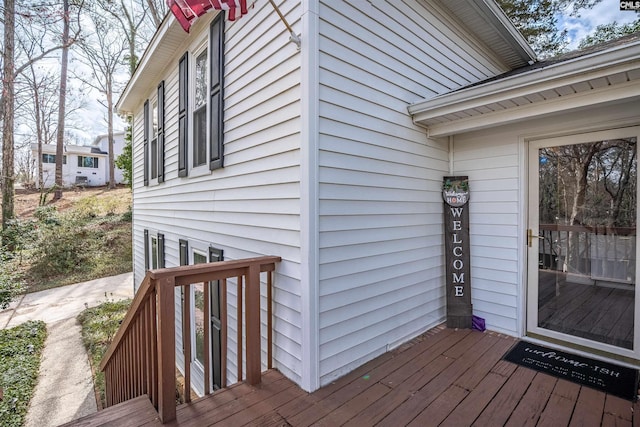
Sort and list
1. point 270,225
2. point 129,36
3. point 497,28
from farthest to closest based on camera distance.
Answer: point 129,36, point 497,28, point 270,225

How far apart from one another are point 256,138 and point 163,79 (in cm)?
407

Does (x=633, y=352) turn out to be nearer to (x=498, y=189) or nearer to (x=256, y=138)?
(x=498, y=189)

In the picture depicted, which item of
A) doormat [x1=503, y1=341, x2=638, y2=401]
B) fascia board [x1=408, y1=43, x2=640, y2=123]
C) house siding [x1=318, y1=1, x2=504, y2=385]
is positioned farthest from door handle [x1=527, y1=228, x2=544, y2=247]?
fascia board [x1=408, y1=43, x2=640, y2=123]

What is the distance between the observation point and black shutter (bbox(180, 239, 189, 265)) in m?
4.67

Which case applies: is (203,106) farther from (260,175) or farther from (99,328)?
(99,328)

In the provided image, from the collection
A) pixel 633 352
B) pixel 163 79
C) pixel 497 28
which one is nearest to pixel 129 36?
pixel 163 79

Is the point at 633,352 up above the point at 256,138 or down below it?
below

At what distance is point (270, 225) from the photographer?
2662 mm

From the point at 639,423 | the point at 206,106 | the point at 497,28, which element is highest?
the point at 497,28

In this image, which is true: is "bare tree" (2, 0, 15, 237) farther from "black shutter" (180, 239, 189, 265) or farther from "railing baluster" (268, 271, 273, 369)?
"railing baluster" (268, 271, 273, 369)

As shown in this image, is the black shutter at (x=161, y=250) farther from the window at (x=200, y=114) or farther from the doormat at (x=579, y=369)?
the doormat at (x=579, y=369)

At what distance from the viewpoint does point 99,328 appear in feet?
20.2

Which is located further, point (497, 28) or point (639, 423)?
point (497, 28)

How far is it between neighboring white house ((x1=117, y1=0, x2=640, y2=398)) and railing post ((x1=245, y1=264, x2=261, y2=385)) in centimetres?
25
